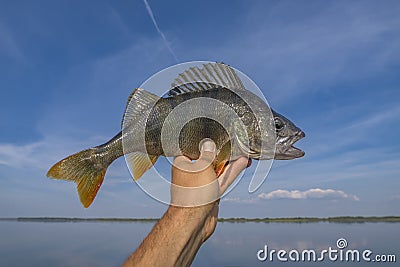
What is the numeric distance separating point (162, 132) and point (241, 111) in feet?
3.34

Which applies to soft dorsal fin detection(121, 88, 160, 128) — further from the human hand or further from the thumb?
the human hand

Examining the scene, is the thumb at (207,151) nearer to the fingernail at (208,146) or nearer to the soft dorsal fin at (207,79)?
the fingernail at (208,146)

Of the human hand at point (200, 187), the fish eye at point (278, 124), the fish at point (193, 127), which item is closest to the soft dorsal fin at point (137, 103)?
the fish at point (193, 127)

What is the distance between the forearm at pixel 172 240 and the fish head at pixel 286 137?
176 cm

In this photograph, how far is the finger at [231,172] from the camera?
163 inches

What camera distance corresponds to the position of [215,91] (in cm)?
509

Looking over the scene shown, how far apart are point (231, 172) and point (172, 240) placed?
3.97ft

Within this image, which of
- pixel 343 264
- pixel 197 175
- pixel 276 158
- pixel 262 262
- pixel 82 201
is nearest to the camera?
pixel 197 175

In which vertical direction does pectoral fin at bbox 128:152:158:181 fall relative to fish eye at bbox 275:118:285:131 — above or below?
below

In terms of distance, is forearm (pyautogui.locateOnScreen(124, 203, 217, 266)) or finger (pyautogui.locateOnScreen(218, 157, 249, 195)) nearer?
forearm (pyautogui.locateOnScreen(124, 203, 217, 266))

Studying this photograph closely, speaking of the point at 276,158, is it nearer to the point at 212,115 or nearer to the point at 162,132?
the point at 212,115

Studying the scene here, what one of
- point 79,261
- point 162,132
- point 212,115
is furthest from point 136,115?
point 79,261

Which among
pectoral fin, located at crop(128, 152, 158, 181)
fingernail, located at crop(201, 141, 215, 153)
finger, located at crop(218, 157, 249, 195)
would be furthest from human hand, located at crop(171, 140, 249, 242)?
pectoral fin, located at crop(128, 152, 158, 181)

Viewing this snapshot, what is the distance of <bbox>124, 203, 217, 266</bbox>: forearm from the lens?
10.8 feet
